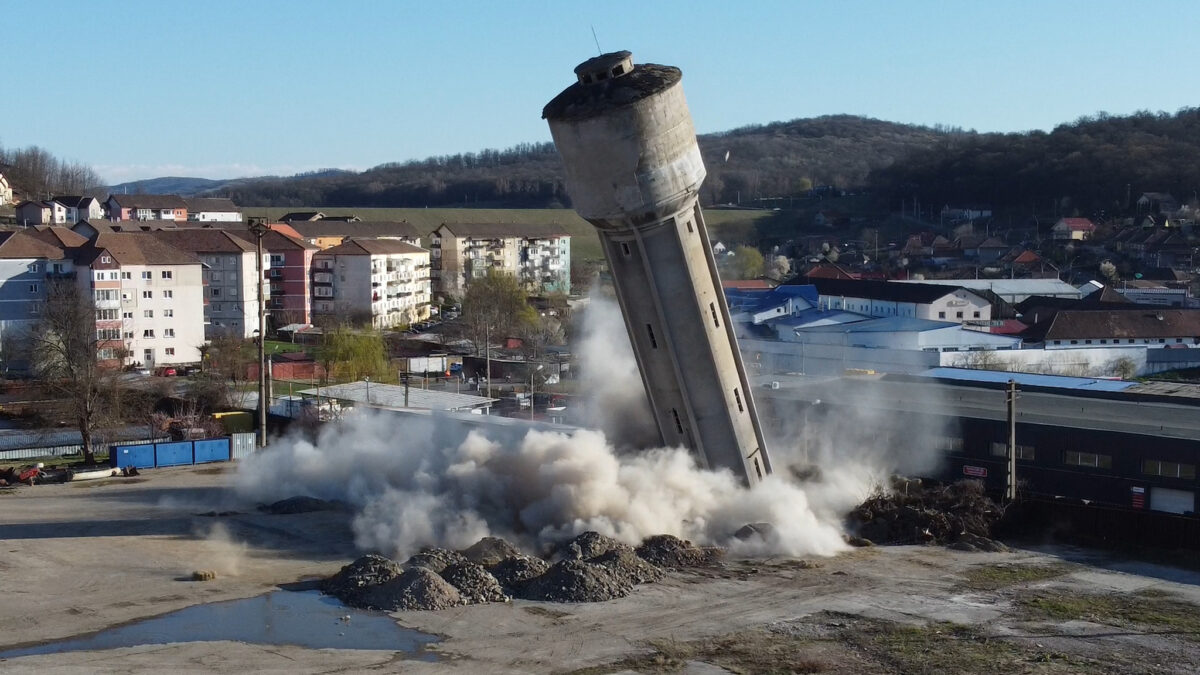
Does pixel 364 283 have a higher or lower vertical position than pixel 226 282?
lower

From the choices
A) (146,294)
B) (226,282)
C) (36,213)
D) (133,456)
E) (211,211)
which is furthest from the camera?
(211,211)

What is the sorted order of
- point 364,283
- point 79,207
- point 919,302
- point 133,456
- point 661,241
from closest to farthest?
point 661,241
point 133,456
point 919,302
point 364,283
point 79,207

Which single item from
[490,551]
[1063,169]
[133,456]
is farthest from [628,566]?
[1063,169]

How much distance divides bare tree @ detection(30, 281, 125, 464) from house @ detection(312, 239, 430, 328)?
26.9 metres

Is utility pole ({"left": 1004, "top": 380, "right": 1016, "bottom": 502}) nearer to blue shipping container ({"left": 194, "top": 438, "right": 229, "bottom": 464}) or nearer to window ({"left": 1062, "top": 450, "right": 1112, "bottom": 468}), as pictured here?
window ({"left": 1062, "top": 450, "right": 1112, "bottom": 468})

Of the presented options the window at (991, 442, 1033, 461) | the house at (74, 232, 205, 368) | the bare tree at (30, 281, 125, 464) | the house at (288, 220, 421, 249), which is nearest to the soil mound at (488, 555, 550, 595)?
the window at (991, 442, 1033, 461)

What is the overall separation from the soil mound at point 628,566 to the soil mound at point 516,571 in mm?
1168

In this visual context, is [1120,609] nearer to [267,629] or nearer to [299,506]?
[267,629]

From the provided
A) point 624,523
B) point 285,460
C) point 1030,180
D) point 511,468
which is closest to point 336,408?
point 285,460

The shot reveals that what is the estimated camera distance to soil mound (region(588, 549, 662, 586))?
80.9 ft

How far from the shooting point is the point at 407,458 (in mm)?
33062

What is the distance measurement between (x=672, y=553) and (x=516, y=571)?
3875 millimetres

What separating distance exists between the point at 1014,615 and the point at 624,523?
8569mm

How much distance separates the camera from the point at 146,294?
224ft
